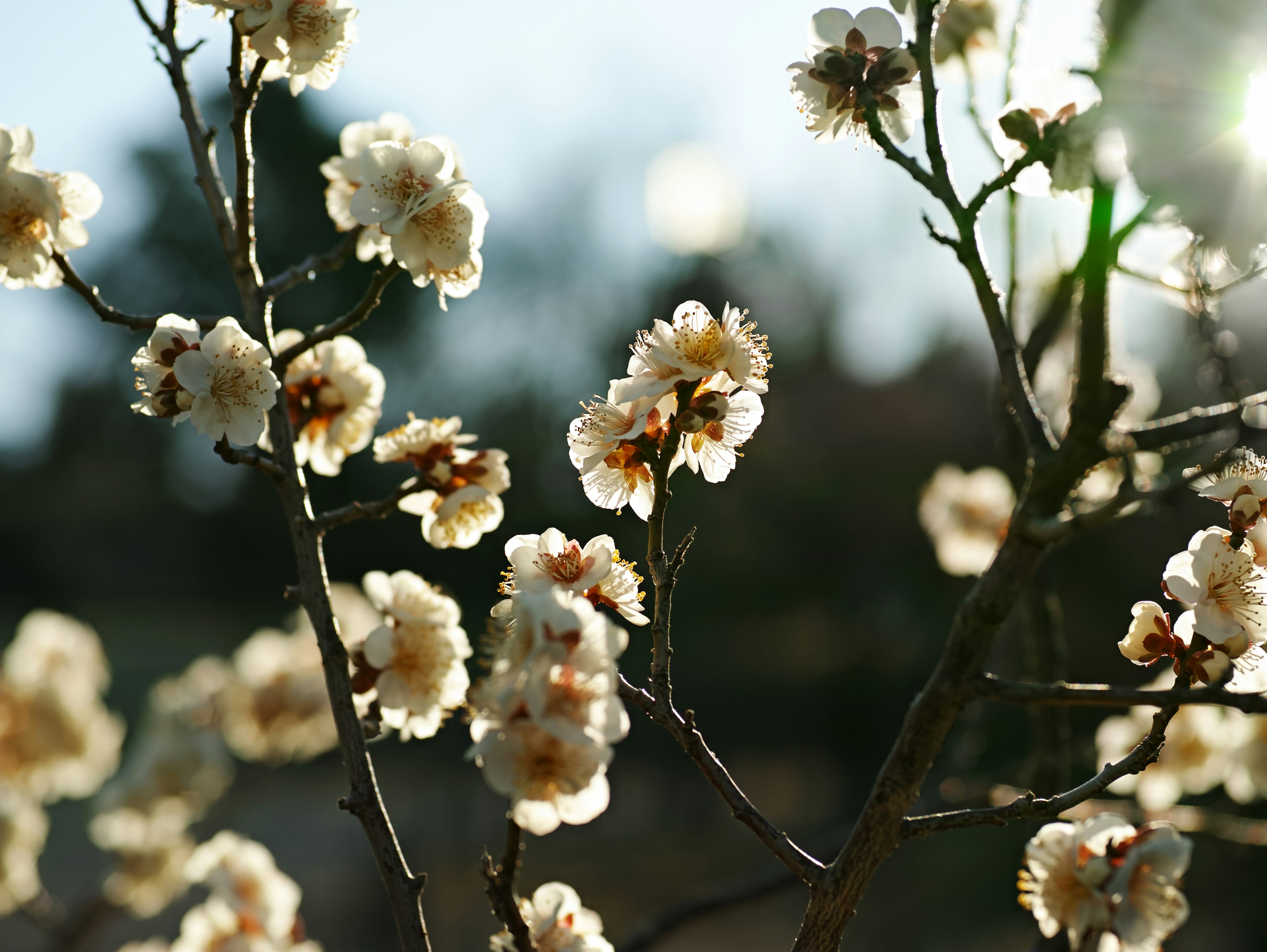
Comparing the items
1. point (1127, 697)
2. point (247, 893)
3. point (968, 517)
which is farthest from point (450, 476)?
point (968, 517)

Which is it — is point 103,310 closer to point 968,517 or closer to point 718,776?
point 718,776

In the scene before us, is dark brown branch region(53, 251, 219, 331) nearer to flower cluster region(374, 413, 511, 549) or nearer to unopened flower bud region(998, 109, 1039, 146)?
flower cluster region(374, 413, 511, 549)

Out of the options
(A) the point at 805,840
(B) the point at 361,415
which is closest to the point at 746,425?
(B) the point at 361,415

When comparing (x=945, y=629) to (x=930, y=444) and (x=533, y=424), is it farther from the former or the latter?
(x=533, y=424)

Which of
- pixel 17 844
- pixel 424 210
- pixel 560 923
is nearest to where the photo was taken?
pixel 560 923

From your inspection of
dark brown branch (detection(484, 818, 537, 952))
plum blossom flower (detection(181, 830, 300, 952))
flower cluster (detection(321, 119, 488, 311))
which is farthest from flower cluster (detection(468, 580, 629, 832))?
plum blossom flower (detection(181, 830, 300, 952))
